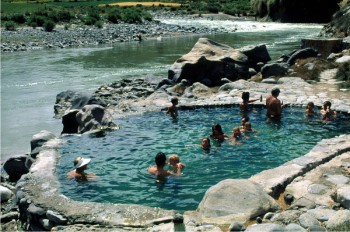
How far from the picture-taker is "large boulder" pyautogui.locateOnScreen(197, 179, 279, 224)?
281 inches

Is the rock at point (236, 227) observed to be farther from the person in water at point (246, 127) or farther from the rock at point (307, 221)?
the person in water at point (246, 127)

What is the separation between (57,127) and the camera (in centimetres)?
1664

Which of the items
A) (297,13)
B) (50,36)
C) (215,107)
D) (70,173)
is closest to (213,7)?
(297,13)

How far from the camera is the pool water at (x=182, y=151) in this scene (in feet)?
31.0

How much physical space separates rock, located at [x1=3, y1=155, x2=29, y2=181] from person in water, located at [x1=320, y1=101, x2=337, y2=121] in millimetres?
8169

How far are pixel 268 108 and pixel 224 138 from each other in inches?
104

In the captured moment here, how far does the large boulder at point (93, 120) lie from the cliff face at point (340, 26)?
1645cm

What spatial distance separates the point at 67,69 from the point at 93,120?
17.0 m

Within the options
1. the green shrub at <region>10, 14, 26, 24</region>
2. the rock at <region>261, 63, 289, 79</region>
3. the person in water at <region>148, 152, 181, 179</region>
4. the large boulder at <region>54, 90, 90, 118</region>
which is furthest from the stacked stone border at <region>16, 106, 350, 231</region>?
the green shrub at <region>10, 14, 26, 24</region>

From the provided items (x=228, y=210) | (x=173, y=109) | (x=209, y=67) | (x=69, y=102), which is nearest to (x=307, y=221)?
(x=228, y=210)

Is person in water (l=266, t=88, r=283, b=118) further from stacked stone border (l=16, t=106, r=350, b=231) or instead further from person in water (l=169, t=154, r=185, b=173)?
person in water (l=169, t=154, r=185, b=173)

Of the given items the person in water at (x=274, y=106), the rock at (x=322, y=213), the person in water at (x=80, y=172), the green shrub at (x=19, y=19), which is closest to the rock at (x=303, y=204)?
the rock at (x=322, y=213)

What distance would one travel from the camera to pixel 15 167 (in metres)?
12.1

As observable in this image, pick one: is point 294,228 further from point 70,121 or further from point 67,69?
point 67,69
